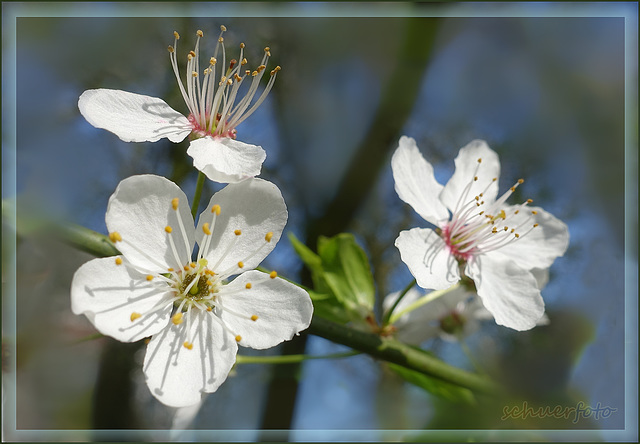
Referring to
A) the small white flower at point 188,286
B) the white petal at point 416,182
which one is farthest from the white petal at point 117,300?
the white petal at point 416,182

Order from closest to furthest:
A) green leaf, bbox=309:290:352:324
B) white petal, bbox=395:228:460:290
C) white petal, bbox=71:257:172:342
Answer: white petal, bbox=71:257:172:342, white petal, bbox=395:228:460:290, green leaf, bbox=309:290:352:324

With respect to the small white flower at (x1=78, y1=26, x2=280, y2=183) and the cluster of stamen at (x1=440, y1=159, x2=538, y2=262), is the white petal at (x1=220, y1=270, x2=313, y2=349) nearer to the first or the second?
the small white flower at (x1=78, y1=26, x2=280, y2=183)

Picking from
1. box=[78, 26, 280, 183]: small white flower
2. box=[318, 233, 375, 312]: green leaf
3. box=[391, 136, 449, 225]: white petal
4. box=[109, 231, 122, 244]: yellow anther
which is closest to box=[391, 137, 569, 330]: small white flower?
box=[391, 136, 449, 225]: white petal

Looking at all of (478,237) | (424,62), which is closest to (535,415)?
(478,237)

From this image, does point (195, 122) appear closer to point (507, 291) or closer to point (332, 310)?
point (332, 310)

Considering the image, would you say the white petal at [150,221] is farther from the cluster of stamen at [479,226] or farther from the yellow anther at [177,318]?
the cluster of stamen at [479,226]

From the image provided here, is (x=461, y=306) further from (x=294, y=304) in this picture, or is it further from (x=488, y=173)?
(x=294, y=304)

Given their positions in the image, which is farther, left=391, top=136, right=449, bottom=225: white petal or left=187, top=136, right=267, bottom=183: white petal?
left=391, top=136, right=449, bottom=225: white petal
